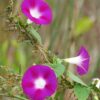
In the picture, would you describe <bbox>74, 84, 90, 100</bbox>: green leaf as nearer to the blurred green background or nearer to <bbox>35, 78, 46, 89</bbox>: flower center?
<bbox>35, 78, 46, 89</bbox>: flower center

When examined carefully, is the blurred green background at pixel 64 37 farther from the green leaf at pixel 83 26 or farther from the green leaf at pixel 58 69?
the green leaf at pixel 58 69

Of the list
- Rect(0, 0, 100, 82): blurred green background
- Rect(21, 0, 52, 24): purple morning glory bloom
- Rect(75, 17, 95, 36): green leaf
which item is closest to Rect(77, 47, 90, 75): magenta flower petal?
Rect(21, 0, 52, 24): purple morning glory bloom

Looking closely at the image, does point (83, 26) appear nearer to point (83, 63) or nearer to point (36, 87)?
point (83, 63)

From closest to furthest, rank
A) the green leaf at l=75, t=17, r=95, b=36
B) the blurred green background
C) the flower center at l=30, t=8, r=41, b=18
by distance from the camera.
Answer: the flower center at l=30, t=8, r=41, b=18 < the blurred green background < the green leaf at l=75, t=17, r=95, b=36

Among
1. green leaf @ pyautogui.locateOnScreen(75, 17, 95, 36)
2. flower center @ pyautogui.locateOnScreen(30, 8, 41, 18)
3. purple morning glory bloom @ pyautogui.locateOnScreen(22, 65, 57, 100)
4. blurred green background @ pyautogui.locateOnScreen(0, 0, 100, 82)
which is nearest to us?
purple morning glory bloom @ pyautogui.locateOnScreen(22, 65, 57, 100)

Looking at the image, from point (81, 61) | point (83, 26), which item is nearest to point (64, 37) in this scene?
point (83, 26)

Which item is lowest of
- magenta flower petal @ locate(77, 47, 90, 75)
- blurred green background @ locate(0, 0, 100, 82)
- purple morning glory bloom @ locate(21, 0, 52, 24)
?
magenta flower petal @ locate(77, 47, 90, 75)
